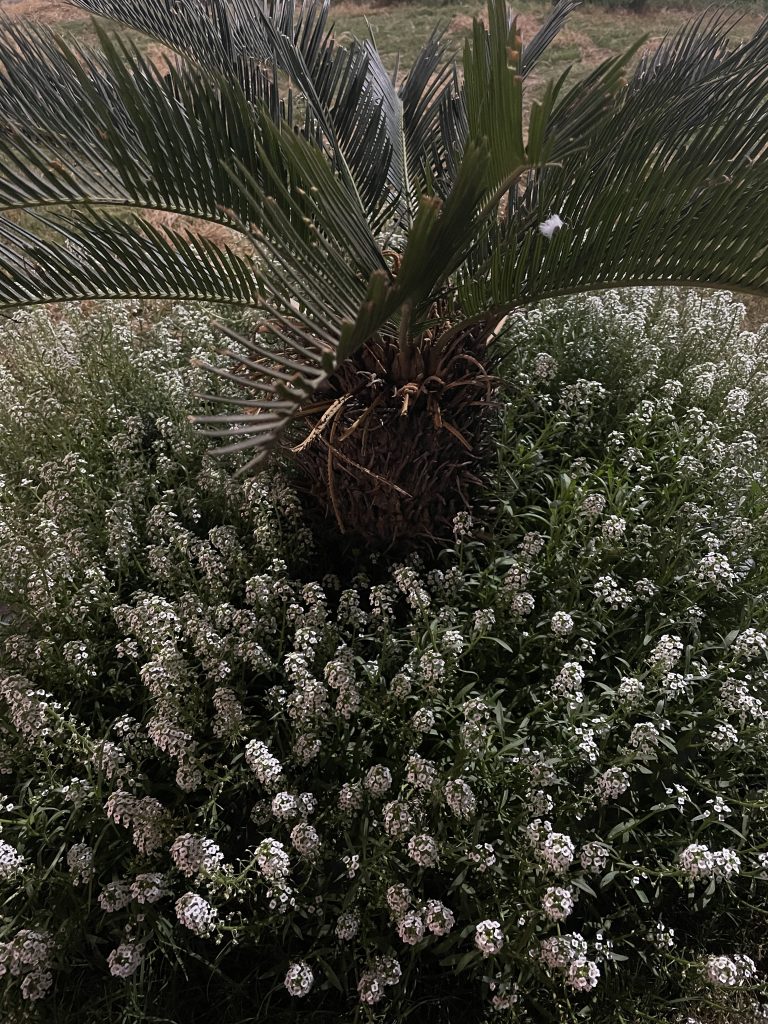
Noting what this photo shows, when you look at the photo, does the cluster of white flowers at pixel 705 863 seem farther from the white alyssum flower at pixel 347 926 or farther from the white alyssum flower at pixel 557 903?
the white alyssum flower at pixel 347 926

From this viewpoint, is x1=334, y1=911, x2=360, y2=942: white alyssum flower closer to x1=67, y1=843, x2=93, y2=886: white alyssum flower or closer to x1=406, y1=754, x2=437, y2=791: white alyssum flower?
x1=406, y1=754, x2=437, y2=791: white alyssum flower

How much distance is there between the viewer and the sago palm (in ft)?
6.41

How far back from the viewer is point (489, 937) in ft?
5.83

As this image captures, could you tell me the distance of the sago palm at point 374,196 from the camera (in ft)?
6.41

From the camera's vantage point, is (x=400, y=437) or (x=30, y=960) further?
(x=400, y=437)

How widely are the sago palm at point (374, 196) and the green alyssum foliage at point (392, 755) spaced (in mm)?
408

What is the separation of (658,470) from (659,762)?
1.18m

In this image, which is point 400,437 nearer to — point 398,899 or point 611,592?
point 611,592

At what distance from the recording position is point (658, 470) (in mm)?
3066

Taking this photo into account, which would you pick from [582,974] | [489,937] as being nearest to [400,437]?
[489,937]

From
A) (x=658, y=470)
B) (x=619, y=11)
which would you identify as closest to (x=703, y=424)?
(x=658, y=470)

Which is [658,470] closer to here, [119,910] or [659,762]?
[659,762]

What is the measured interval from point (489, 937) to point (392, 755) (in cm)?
60

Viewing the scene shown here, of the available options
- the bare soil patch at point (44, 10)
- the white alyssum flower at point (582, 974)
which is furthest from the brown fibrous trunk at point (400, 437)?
the bare soil patch at point (44, 10)
